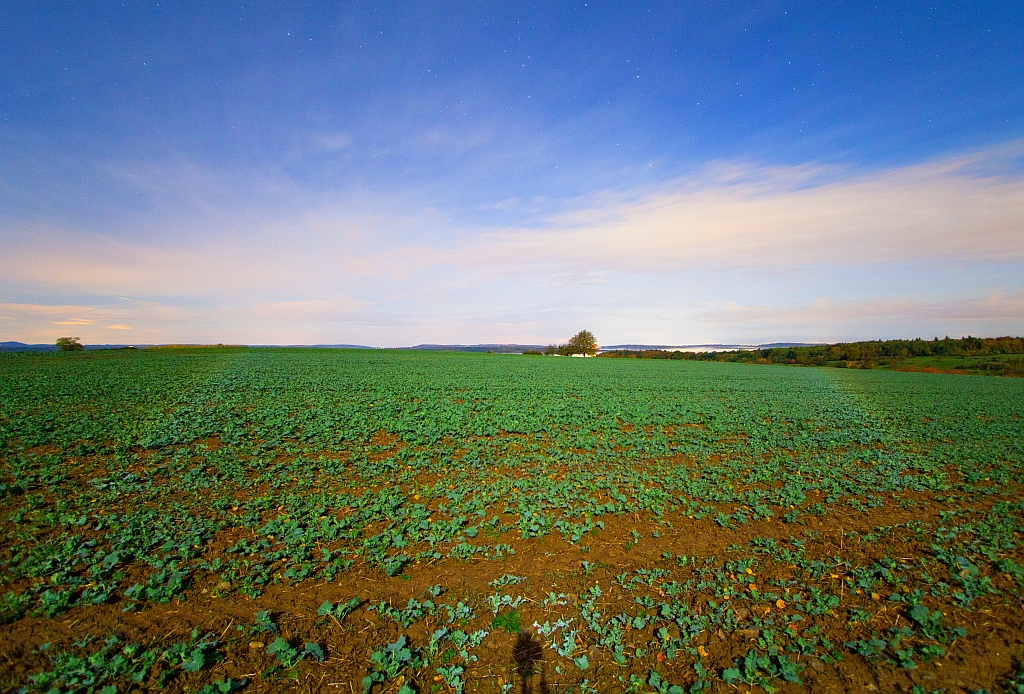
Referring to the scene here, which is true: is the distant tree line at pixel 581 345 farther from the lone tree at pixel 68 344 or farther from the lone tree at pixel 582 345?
the lone tree at pixel 68 344

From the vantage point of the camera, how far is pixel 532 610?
573cm

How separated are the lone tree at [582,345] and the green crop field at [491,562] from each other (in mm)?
131954

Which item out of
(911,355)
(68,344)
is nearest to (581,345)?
(911,355)

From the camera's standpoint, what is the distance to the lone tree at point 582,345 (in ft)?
485

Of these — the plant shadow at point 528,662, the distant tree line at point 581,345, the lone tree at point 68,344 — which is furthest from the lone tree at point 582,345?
the plant shadow at point 528,662

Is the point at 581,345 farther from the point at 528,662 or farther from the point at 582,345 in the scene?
the point at 528,662

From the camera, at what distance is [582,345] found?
14888 cm

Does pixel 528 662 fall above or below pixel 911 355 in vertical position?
below

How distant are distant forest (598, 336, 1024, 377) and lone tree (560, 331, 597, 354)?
89.1 ft

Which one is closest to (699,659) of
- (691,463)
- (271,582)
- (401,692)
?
(401,692)

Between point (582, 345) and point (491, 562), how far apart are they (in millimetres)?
144060

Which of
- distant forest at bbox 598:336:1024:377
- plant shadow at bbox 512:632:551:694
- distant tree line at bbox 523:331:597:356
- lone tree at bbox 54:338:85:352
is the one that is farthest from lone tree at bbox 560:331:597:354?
plant shadow at bbox 512:632:551:694

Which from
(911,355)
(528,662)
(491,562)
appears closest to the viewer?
(528,662)

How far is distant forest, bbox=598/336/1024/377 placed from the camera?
82.4m
